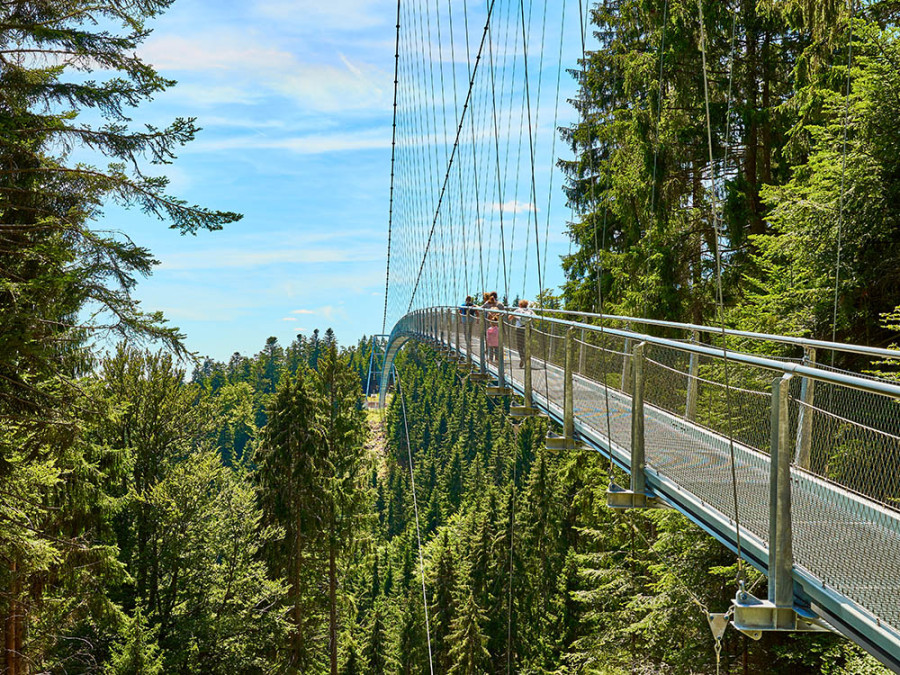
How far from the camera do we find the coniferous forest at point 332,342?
712 cm

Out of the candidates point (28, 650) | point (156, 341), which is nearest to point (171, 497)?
point (28, 650)

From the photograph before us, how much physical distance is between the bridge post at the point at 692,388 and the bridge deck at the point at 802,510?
0.24 feet

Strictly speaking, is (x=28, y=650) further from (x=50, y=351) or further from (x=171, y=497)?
(x=171, y=497)

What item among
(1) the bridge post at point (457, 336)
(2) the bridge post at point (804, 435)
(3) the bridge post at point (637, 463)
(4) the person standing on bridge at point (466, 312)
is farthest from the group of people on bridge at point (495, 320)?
(2) the bridge post at point (804, 435)

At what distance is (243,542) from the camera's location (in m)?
17.2

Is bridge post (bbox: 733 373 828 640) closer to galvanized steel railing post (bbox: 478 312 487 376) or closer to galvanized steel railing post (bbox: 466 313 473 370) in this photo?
galvanized steel railing post (bbox: 478 312 487 376)

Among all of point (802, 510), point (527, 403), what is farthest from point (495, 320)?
point (802, 510)

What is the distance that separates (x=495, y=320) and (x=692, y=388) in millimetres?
6584

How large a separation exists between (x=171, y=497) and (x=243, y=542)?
233cm

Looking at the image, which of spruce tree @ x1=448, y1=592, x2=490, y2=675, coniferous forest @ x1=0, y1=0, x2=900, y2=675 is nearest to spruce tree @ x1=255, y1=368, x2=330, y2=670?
coniferous forest @ x1=0, y1=0, x2=900, y2=675

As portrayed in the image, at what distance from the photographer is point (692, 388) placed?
13.6 feet

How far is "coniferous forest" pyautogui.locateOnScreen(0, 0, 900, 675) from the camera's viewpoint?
7125 mm

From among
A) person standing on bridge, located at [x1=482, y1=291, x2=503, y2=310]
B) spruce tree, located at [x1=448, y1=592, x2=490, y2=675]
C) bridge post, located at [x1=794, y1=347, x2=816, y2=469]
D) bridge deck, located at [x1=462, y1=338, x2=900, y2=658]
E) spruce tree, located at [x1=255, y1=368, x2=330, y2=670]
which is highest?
person standing on bridge, located at [x1=482, y1=291, x2=503, y2=310]

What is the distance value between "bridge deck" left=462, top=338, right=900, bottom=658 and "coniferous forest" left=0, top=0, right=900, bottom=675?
6.49ft
